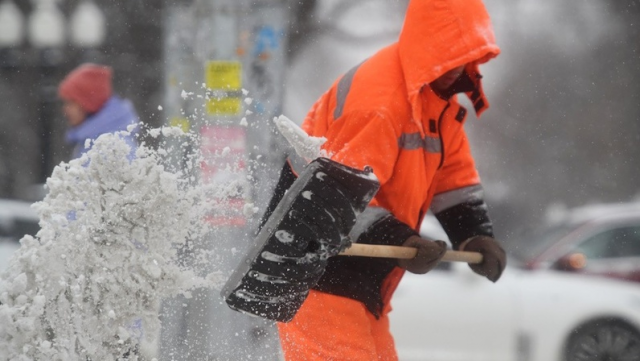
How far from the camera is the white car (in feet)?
25.1

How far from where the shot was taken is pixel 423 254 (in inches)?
132

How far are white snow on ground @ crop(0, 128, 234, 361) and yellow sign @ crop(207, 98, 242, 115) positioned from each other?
2.40 m

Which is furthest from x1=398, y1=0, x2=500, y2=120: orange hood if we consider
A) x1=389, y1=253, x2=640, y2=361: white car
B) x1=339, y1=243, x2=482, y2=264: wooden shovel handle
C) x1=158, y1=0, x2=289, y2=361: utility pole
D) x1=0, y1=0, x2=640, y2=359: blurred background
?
x1=0, y1=0, x2=640, y2=359: blurred background

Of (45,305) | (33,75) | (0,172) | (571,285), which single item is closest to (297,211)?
(45,305)

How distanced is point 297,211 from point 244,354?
1.92 metres

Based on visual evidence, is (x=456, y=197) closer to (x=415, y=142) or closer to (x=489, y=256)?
(x=489, y=256)

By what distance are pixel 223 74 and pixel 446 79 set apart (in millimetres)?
2202

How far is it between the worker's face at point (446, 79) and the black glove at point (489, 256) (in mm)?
670

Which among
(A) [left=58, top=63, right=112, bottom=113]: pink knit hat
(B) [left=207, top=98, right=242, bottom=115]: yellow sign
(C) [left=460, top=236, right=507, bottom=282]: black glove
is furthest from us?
(A) [left=58, top=63, right=112, bottom=113]: pink knit hat

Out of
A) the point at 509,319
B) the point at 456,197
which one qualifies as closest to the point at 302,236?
the point at 456,197

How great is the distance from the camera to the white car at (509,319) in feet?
25.1

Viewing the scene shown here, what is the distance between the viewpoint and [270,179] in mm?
5215

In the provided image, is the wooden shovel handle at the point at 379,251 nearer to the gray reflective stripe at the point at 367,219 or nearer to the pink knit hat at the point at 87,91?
the gray reflective stripe at the point at 367,219

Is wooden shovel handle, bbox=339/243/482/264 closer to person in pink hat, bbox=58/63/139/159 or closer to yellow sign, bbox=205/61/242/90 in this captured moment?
→ yellow sign, bbox=205/61/242/90
